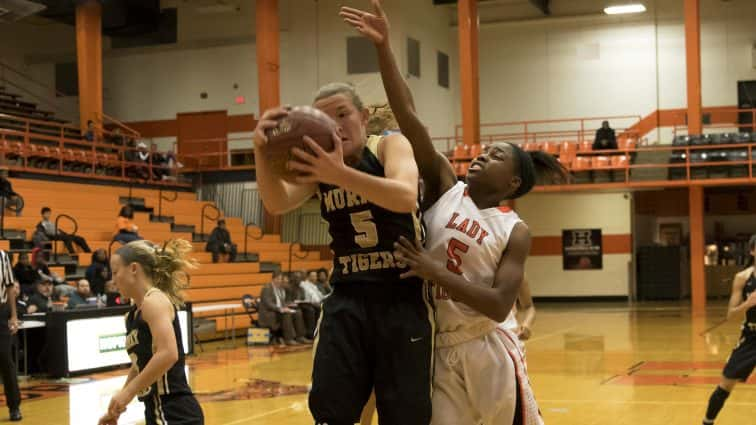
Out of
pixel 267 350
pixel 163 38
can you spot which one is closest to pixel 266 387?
pixel 267 350

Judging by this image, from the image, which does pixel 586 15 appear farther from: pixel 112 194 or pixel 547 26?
pixel 112 194

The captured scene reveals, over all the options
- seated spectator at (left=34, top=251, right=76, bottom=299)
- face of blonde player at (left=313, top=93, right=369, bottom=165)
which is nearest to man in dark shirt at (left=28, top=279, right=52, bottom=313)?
seated spectator at (left=34, top=251, right=76, bottom=299)

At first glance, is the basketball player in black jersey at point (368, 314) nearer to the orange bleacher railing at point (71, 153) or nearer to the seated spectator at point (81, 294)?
the seated spectator at point (81, 294)

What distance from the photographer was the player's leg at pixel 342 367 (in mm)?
3352

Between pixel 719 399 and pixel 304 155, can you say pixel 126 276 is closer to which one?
pixel 304 155

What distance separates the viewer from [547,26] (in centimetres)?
3075

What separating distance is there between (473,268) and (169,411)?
1.57 m

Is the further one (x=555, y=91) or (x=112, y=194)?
(x=555, y=91)

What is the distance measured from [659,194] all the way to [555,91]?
4.60 metres

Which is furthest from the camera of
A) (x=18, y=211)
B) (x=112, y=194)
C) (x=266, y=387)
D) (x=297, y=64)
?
(x=297, y=64)

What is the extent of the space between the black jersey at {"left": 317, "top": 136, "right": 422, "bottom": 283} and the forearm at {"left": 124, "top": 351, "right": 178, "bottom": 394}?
3.70ft

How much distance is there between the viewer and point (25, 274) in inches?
544

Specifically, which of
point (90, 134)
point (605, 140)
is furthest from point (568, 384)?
point (90, 134)

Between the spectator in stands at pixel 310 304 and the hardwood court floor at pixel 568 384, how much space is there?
5.34ft
